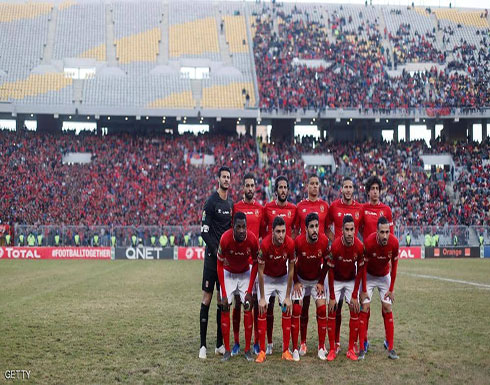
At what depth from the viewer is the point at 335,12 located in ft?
185

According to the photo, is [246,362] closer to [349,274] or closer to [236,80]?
[349,274]

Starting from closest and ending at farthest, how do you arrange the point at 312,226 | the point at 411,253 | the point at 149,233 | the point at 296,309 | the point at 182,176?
→ the point at 312,226, the point at 296,309, the point at 149,233, the point at 411,253, the point at 182,176

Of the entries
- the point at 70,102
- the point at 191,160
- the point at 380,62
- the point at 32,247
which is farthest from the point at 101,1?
the point at 32,247

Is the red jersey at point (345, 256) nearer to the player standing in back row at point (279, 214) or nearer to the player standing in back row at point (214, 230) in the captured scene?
the player standing in back row at point (279, 214)

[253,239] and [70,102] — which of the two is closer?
[253,239]

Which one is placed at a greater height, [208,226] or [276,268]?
[208,226]

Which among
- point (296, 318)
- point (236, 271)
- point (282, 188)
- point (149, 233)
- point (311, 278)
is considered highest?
point (282, 188)

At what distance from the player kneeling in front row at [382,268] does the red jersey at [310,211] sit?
2.68 ft

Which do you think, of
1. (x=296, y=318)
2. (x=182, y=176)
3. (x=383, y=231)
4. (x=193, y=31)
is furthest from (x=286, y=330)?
(x=193, y=31)

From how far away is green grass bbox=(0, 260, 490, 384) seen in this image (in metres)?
7.82

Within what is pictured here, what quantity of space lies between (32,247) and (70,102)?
53.6ft

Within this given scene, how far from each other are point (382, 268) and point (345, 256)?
73 cm

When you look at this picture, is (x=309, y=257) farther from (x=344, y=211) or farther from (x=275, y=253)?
(x=344, y=211)

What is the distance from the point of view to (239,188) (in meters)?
41.5
